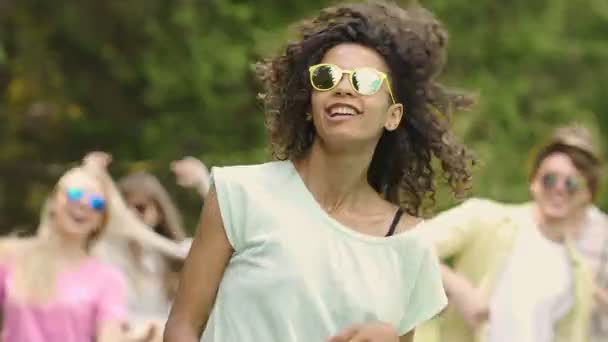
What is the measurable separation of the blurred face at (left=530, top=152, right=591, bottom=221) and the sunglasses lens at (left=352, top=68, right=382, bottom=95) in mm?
4108

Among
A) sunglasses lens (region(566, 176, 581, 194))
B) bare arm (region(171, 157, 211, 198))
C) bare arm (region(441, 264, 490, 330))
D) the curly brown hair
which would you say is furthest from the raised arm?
the curly brown hair

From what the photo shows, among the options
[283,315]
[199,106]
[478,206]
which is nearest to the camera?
[283,315]

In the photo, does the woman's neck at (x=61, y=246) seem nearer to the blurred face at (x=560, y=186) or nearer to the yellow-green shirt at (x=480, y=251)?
the yellow-green shirt at (x=480, y=251)

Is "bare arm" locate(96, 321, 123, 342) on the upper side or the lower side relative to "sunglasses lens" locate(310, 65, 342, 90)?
lower

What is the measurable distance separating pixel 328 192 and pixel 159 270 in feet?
20.0

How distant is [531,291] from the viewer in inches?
324

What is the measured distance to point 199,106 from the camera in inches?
685

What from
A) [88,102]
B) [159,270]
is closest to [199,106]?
[88,102]

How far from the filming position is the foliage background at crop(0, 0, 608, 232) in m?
17.2

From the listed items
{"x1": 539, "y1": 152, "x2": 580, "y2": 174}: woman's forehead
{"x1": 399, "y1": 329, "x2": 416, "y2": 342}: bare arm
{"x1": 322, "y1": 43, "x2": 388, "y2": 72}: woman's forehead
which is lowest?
{"x1": 399, "y1": 329, "x2": 416, "y2": 342}: bare arm

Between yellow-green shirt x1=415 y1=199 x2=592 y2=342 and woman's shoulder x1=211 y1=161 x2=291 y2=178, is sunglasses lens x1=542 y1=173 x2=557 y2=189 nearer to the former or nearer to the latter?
yellow-green shirt x1=415 y1=199 x2=592 y2=342

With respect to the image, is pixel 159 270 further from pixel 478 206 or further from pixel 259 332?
pixel 259 332

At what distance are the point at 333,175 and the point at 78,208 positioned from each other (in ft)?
13.8

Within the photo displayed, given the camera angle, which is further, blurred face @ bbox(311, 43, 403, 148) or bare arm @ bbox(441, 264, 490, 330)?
bare arm @ bbox(441, 264, 490, 330)
